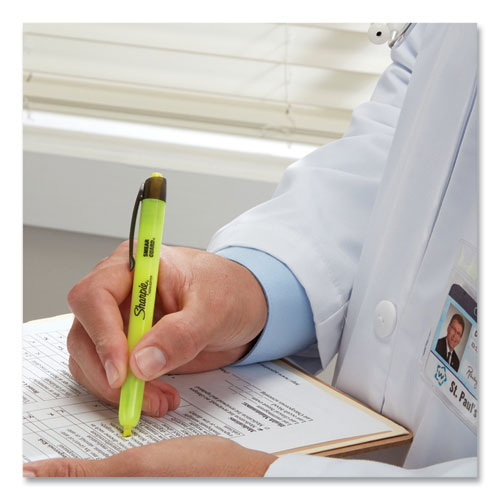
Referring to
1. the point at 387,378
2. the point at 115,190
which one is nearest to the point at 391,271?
the point at 387,378

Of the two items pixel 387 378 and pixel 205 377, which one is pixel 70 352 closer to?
pixel 205 377

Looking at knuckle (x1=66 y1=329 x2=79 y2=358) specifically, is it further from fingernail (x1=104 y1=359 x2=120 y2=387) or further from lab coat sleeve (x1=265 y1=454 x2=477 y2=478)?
lab coat sleeve (x1=265 y1=454 x2=477 y2=478)

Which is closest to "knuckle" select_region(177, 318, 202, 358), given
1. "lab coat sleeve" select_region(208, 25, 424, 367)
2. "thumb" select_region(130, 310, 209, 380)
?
"thumb" select_region(130, 310, 209, 380)

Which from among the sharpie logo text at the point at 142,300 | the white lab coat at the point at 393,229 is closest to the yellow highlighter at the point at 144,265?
the sharpie logo text at the point at 142,300

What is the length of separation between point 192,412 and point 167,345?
0.05m

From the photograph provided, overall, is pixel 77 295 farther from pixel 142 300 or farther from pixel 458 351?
pixel 458 351

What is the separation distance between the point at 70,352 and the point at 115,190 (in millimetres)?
125

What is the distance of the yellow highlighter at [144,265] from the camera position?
40 centimetres

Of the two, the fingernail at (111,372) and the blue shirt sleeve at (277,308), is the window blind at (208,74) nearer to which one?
the blue shirt sleeve at (277,308)

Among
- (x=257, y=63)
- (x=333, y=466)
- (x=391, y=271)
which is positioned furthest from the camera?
(x=257, y=63)

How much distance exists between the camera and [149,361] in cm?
40

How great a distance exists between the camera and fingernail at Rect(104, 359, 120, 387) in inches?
15.7

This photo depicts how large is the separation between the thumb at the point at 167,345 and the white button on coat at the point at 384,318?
129mm

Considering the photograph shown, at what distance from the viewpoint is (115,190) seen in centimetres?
50
